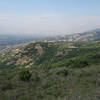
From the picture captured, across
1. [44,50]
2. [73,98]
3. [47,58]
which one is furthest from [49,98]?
[44,50]

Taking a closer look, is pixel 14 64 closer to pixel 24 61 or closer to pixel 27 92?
pixel 24 61

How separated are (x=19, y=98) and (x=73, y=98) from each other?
4.16m

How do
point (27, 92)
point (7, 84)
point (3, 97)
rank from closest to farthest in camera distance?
point (3, 97) < point (27, 92) < point (7, 84)

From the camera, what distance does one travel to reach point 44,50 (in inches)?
5571

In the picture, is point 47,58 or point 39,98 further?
point 47,58

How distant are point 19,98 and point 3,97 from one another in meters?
1.18

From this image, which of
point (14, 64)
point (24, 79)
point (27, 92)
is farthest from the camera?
point (14, 64)

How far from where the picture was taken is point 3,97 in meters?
10.0

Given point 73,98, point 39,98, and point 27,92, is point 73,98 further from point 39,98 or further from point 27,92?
point 27,92

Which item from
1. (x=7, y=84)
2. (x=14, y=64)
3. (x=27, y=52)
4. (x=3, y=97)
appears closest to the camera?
(x=3, y=97)

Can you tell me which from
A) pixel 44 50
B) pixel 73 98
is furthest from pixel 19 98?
pixel 44 50

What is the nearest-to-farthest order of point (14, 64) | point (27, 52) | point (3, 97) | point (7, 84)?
point (3, 97)
point (7, 84)
point (14, 64)
point (27, 52)

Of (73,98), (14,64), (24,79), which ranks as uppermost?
(73,98)

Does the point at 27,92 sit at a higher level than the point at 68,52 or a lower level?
higher
